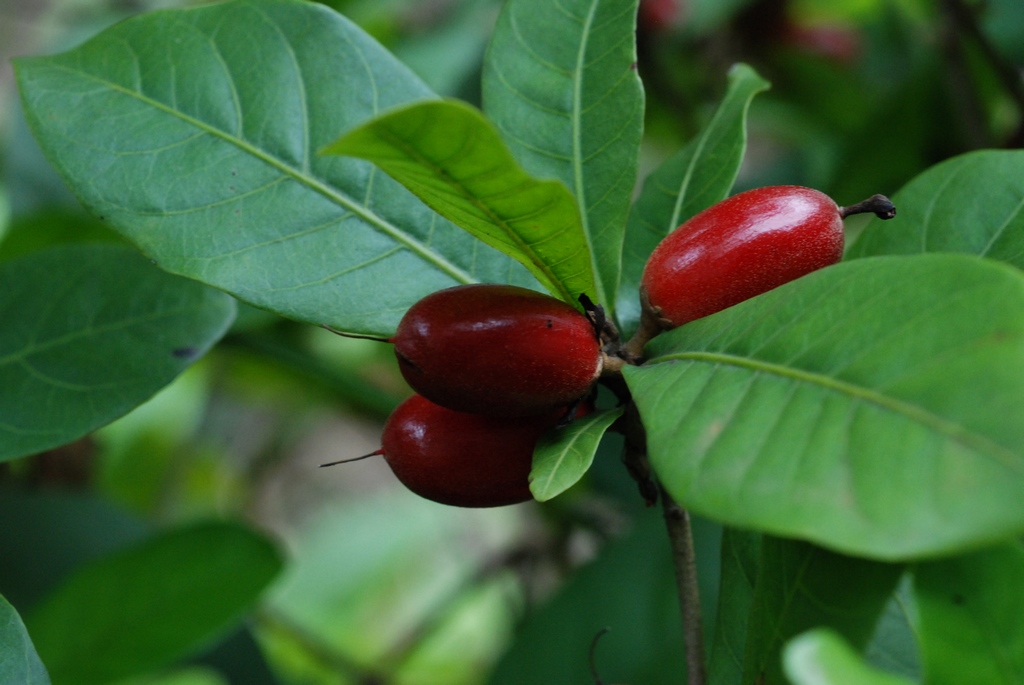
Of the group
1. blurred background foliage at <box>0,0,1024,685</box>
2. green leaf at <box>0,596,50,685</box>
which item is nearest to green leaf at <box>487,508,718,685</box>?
blurred background foliage at <box>0,0,1024,685</box>

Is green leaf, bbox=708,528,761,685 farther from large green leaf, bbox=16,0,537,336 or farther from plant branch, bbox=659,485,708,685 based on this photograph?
large green leaf, bbox=16,0,537,336

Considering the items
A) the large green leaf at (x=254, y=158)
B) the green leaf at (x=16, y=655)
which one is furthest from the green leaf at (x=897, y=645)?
the green leaf at (x=16, y=655)

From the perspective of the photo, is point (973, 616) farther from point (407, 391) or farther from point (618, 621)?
point (407, 391)

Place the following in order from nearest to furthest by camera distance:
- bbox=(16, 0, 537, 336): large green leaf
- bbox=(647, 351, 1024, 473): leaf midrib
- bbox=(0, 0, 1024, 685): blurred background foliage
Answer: bbox=(647, 351, 1024, 473): leaf midrib
bbox=(16, 0, 537, 336): large green leaf
bbox=(0, 0, 1024, 685): blurred background foliage

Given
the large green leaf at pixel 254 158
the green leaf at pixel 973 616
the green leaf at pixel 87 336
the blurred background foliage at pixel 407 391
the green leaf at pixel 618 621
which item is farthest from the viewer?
the blurred background foliage at pixel 407 391

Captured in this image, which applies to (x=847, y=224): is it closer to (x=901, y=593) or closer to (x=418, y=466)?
(x=901, y=593)

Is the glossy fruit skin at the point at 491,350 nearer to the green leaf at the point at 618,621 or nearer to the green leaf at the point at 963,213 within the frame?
the green leaf at the point at 963,213
